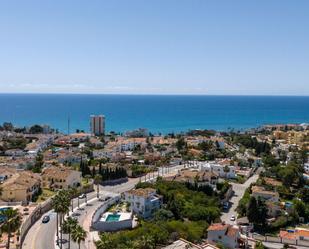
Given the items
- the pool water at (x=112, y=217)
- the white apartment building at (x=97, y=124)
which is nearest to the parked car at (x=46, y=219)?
the pool water at (x=112, y=217)

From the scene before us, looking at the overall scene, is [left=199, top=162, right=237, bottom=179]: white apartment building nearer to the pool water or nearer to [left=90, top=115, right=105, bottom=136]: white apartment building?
the pool water

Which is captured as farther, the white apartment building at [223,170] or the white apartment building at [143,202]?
the white apartment building at [223,170]

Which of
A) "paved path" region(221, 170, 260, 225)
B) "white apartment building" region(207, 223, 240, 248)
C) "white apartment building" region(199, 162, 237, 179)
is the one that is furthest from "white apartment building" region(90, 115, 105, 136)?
"white apartment building" region(207, 223, 240, 248)

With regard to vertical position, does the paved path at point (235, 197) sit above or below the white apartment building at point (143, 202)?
below

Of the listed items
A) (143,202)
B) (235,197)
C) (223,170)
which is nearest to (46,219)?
(143,202)

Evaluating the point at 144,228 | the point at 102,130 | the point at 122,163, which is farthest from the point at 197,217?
the point at 102,130

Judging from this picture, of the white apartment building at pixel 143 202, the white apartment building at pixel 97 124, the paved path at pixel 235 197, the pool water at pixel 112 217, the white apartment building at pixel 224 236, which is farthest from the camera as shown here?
the white apartment building at pixel 97 124

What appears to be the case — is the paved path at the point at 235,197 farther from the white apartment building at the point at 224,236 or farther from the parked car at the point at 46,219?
the parked car at the point at 46,219

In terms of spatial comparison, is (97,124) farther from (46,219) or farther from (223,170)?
(46,219)
